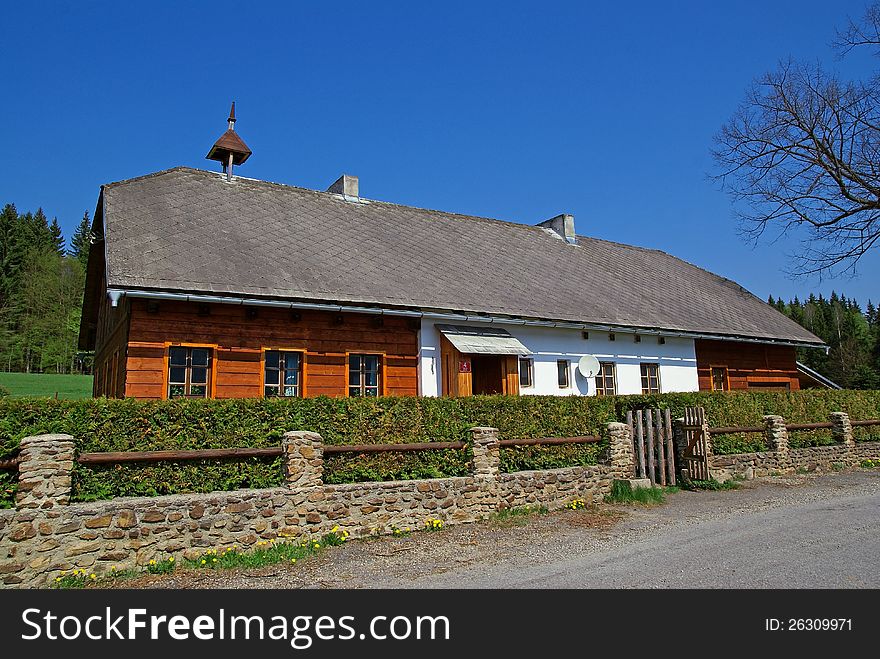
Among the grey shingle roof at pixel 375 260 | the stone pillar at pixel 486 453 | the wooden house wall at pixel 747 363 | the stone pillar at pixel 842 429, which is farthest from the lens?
the wooden house wall at pixel 747 363

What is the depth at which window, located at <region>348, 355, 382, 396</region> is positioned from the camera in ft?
45.3

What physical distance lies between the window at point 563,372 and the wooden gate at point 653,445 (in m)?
3.57

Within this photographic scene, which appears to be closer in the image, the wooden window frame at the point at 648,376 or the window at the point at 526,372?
the window at the point at 526,372

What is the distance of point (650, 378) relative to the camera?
60.7 feet

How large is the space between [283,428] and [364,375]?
4.89 meters

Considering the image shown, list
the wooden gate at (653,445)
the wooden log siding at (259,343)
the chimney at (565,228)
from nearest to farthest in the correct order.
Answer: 1. the wooden log siding at (259,343)
2. the wooden gate at (653,445)
3. the chimney at (565,228)

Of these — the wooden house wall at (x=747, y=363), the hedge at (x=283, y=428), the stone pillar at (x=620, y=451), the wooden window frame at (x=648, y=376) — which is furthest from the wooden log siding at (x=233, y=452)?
the wooden house wall at (x=747, y=363)

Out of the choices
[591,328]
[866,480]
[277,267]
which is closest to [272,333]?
[277,267]

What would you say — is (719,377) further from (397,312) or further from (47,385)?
(47,385)

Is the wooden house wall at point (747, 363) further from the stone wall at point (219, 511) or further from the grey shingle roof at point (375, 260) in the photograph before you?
the stone wall at point (219, 511)

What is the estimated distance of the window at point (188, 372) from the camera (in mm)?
11992

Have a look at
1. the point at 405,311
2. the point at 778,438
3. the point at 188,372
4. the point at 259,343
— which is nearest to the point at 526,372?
the point at 405,311

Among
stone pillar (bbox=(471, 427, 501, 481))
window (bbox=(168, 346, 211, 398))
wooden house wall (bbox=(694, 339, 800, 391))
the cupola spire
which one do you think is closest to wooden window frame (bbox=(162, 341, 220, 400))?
window (bbox=(168, 346, 211, 398))
